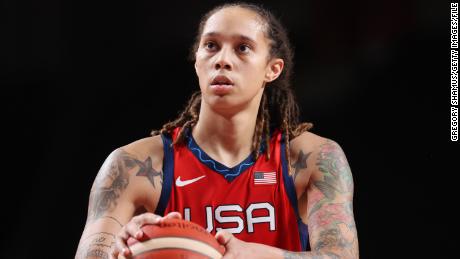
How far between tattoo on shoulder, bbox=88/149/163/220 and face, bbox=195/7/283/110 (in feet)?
1.11

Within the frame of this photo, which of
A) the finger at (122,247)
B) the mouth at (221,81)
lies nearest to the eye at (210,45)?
the mouth at (221,81)

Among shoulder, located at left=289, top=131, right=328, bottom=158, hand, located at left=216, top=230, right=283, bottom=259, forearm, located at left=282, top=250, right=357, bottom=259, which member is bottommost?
forearm, located at left=282, top=250, right=357, bottom=259

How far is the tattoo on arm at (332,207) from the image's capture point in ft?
8.39

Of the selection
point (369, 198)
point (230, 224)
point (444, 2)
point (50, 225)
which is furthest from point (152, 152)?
point (444, 2)

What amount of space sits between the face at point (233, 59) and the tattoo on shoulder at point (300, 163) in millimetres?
262

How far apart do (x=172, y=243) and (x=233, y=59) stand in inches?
33.3

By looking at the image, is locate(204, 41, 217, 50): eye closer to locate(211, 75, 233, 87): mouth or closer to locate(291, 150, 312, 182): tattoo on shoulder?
locate(211, 75, 233, 87): mouth

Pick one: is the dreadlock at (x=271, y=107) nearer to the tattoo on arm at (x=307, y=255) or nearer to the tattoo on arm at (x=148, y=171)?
the tattoo on arm at (x=148, y=171)

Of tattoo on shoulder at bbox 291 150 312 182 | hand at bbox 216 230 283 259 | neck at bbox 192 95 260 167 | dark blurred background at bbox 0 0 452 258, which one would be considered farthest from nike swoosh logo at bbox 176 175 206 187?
dark blurred background at bbox 0 0 452 258

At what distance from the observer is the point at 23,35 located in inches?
153

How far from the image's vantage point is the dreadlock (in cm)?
294

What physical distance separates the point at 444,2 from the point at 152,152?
192 cm

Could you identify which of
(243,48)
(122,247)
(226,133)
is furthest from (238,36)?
(122,247)

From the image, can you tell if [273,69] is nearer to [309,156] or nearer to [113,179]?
[309,156]
